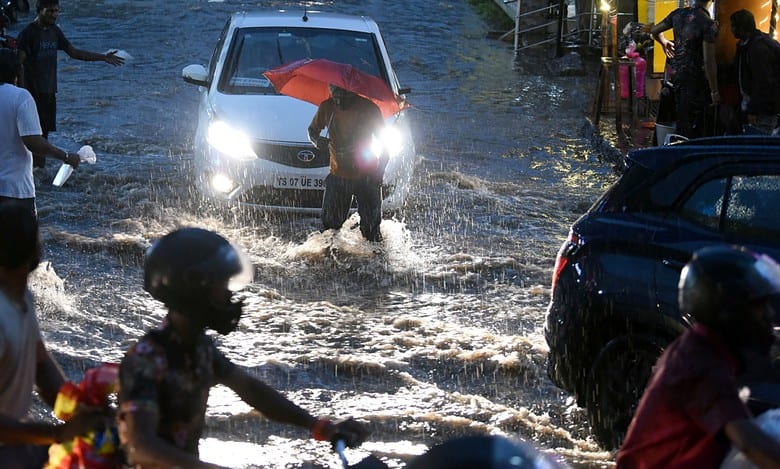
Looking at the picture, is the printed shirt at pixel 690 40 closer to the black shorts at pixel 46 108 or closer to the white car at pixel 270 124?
the white car at pixel 270 124

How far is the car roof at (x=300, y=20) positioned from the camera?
11.4 m

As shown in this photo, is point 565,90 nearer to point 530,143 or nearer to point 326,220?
point 530,143

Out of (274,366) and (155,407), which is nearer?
(155,407)

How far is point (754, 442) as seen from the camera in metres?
2.78

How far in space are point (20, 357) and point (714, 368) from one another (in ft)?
5.72

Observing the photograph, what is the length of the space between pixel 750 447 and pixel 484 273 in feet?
22.5

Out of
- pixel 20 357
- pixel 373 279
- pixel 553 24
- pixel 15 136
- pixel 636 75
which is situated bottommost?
pixel 553 24

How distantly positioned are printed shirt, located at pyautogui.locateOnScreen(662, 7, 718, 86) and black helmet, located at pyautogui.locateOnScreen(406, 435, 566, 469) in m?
9.95

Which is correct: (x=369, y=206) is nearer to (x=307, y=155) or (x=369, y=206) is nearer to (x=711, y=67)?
(x=307, y=155)

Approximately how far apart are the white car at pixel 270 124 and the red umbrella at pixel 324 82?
31cm

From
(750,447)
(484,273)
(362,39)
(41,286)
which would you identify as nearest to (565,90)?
(362,39)

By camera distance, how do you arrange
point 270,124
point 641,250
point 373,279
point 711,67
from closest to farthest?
point 641,250 < point 373,279 < point 270,124 < point 711,67

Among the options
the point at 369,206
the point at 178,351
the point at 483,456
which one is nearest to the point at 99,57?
the point at 369,206

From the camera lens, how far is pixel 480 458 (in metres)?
2.39
